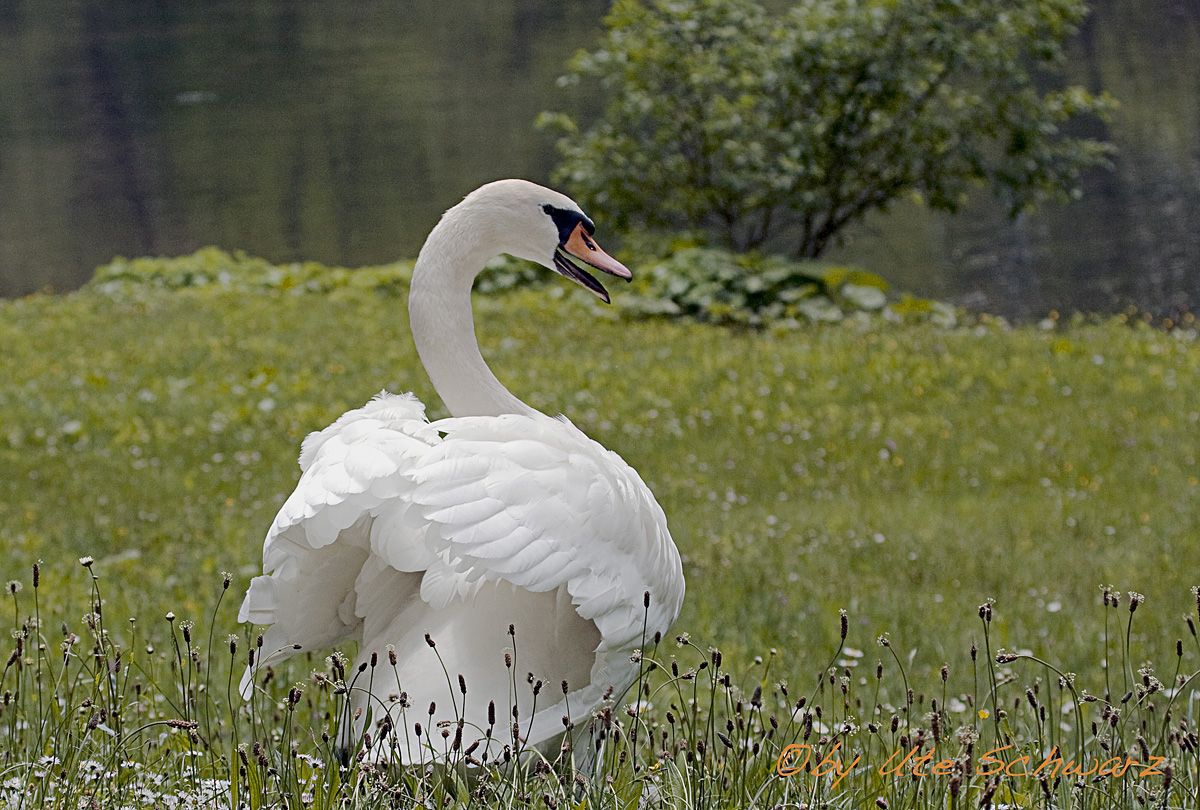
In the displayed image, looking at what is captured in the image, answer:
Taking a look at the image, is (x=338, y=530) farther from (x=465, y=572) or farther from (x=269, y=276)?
(x=269, y=276)

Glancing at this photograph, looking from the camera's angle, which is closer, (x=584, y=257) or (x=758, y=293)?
(x=584, y=257)

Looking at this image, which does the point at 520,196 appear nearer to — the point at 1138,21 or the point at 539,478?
the point at 539,478

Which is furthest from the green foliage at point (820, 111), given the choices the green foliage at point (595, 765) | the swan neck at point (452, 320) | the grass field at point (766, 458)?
the green foliage at point (595, 765)

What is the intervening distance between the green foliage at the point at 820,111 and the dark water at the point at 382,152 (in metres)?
2.20

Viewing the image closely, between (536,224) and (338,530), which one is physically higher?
(536,224)

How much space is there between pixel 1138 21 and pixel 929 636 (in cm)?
3871

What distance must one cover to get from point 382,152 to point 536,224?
1091 inches

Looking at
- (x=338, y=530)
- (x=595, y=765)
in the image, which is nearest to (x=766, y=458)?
(x=595, y=765)

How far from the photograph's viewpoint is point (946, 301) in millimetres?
17266

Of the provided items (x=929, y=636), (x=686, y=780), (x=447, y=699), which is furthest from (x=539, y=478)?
(x=929, y=636)

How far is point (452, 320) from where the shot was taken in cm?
354

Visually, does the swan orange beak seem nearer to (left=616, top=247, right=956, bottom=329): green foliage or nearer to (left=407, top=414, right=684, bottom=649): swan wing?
(left=407, top=414, right=684, bottom=649): swan wing

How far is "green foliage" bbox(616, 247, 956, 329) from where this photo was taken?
13.5 meters

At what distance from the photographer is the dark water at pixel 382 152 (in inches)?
756
